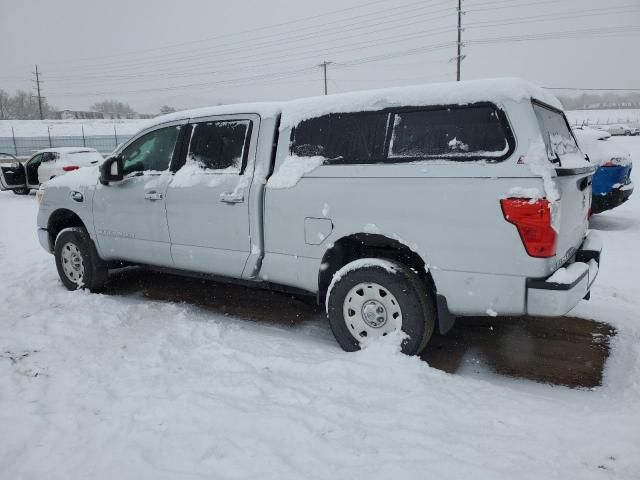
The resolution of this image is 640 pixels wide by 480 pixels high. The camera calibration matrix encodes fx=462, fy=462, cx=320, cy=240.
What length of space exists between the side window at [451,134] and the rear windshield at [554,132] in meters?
0.27

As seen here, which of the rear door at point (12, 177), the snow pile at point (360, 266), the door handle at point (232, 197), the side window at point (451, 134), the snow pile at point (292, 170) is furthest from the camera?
the rear door at point (12, 177)

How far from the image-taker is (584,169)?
3.26 meters

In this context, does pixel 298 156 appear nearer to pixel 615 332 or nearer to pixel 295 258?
pixel 295 258

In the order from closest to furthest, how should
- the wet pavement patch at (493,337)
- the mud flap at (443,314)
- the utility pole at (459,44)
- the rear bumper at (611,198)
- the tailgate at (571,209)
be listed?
the tailgate at (571,209)
the mud flap at (443,314)
the wet pavement patch at (493,337)
the rear bumper at (611,198)
the utility pole at (459,44)

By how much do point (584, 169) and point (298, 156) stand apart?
2090 millimetres

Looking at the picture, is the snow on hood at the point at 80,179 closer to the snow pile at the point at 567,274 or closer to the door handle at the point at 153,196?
the door handle at the point at 153,196

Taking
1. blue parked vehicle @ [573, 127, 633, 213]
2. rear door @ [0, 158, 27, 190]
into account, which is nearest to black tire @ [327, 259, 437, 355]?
blue parked vehicle @ [573, 127, 633, 213]

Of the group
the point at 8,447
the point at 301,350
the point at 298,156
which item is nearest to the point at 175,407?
the point at 8,447

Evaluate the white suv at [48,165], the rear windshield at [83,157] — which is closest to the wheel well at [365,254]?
the white suv at [48,165]

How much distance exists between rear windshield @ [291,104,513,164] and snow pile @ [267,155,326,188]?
0.05m

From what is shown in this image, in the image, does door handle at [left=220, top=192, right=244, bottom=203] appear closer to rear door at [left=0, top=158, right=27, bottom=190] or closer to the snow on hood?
the snow on hood

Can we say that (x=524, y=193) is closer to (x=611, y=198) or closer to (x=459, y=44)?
(x=611, y=198)

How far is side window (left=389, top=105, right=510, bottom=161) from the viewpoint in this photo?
2943 millimetres

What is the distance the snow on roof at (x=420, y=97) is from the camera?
296 centimetres
